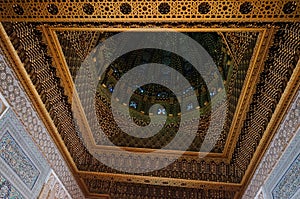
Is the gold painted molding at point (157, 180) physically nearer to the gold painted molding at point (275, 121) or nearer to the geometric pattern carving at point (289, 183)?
the gold painted molding at point (275, 121)

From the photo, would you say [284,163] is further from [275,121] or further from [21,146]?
[21,146]

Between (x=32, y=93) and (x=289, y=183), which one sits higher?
(x=32, y=93)

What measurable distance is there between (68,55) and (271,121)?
2.11m

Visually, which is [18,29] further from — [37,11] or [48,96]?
[48,96]

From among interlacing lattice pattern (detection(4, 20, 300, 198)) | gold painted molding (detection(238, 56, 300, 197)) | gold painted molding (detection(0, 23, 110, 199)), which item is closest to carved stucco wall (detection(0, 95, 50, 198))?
gold painted molding (detection(0, 23, 110, 199))

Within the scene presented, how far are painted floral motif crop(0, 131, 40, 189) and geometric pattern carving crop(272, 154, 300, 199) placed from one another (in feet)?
8.11

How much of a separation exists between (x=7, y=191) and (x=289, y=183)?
102 inches

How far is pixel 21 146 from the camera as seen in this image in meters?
3.09

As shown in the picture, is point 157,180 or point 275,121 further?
point 157,180

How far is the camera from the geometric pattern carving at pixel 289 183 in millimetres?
2795

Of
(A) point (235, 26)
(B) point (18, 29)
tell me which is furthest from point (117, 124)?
(A) point (235, 26)

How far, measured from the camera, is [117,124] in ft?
14.2

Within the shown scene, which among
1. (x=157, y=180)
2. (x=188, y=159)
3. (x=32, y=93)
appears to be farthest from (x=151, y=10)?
(x=157, y=180)

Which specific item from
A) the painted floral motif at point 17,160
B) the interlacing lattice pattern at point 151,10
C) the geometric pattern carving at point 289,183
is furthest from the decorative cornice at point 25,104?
the geometric pattern carving at point 289,183
